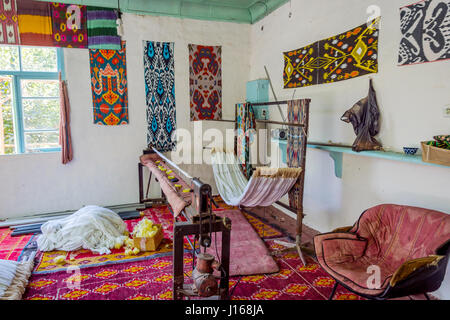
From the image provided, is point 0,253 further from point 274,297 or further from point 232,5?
point 232,5

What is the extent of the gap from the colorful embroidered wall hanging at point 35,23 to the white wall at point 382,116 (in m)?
3.21

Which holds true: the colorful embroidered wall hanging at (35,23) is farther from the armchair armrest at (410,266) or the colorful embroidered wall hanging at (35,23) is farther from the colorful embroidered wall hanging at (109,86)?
the armchair armrest at (410,266)

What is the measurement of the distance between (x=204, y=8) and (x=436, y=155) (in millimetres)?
4129

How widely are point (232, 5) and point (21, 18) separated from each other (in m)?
3.05

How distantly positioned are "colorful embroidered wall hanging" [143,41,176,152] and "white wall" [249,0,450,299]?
1.68 m

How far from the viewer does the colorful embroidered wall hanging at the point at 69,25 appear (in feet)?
14.4

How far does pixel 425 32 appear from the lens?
2465mm

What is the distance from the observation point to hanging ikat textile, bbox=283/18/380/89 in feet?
9.81

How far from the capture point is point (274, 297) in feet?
8.26

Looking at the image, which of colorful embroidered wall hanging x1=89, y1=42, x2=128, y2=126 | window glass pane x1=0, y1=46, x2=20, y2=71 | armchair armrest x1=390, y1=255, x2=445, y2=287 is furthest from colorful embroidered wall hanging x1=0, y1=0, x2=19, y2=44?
armchair armrest x1=390, y1=255, x2=445, y2=287

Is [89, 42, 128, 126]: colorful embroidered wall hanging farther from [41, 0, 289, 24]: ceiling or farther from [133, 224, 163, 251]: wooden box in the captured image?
[133, 224, 163, 251]: wooden box

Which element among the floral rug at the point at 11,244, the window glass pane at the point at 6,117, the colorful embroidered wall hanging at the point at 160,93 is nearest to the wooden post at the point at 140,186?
the colorful embroidered wall hanging at the point at 160,93

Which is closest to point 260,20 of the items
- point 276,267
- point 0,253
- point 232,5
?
point 232,5
